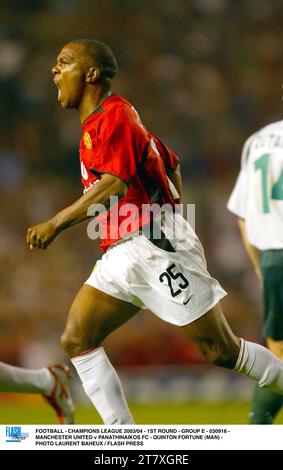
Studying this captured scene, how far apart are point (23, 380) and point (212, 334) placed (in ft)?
3.42

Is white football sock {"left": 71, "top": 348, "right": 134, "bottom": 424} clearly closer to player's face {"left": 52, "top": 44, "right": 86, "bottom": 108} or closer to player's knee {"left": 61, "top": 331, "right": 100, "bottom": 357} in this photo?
player's knee {"left": 61, "top": 331, "right": 100, "bottom": 357}

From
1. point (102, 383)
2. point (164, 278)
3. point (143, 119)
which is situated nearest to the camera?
point (164, 278)

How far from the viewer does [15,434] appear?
3906 millimetres

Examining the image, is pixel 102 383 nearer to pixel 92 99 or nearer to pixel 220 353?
pixel 220 353

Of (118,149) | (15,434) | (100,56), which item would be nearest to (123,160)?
(118,149)

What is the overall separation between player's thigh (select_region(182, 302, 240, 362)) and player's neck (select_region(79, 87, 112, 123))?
0.92 metres

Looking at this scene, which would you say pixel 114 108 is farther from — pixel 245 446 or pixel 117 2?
pixel 117 2

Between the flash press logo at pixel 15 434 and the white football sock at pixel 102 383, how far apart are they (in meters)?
0.53

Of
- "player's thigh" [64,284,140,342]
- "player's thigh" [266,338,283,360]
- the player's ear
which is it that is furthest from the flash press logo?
the player's ear

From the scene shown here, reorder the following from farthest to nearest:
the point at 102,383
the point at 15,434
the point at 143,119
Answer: the point at 143,119 < the point at 15,434 < the point at 102,383

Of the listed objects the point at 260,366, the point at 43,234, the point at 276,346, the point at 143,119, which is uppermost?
the point at 43,234

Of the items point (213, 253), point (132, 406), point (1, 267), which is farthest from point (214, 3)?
point (132, 406)

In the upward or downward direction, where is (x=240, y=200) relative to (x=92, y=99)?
downward

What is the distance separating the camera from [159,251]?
11.3ft
